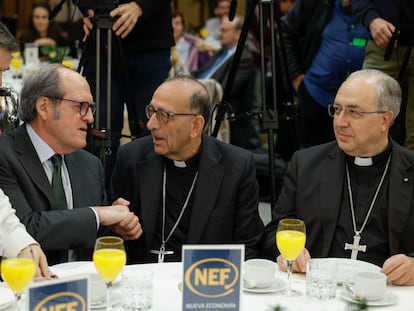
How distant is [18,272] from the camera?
6.33 ft

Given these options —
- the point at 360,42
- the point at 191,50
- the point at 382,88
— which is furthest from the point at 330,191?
the point at 191,50

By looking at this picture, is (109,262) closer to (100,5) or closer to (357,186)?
(357,186)

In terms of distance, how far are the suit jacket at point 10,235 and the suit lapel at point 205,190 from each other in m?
0.98

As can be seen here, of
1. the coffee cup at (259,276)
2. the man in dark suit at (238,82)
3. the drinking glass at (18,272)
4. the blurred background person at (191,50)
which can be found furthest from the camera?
the blurred background person at (191,50)

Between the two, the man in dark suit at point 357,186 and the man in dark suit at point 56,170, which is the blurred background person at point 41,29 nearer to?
the man in dark suit at point 56,170

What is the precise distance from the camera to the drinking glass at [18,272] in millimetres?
1933

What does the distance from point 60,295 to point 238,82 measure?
5284 mm

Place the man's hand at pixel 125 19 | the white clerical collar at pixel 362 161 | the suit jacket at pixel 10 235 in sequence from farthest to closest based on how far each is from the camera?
1. the man's hand at pixel 125 19
2. the white clerical collar at pixel 362 161
3. the suit jacket at pixel 10 235

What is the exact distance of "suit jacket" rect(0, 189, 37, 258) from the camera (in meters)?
2.38

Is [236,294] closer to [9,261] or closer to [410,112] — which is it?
[9,261]

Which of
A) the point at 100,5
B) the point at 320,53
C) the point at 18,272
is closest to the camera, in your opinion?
the point at 18,272

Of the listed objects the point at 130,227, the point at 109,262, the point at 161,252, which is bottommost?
the point at 161,252

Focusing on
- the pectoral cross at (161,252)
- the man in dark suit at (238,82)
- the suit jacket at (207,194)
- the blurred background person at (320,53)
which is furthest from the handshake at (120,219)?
the man in dark suit at (238,82)

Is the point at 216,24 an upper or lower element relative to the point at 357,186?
upper
